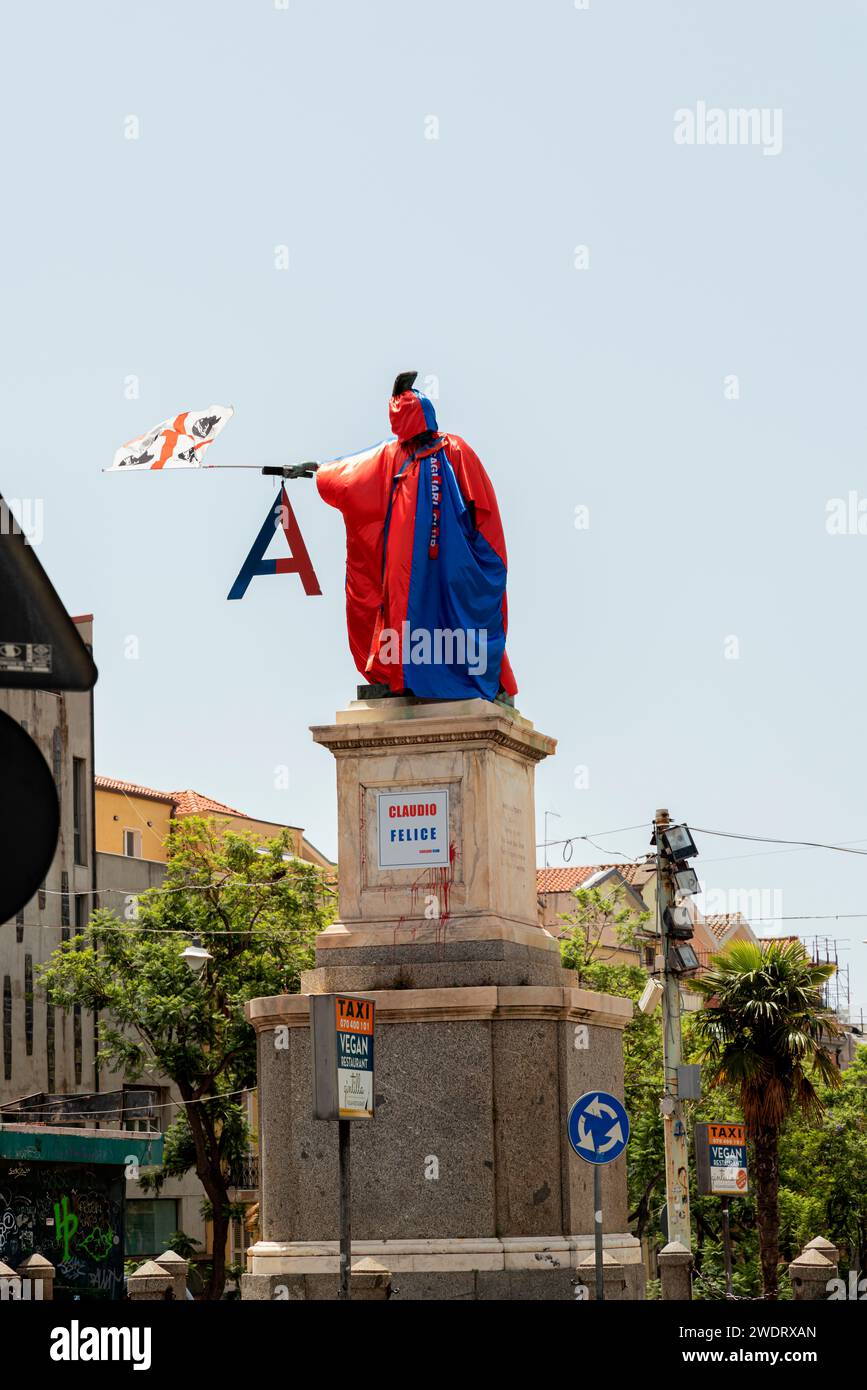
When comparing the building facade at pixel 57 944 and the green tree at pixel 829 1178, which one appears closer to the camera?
the green tree at pixel 829 1178

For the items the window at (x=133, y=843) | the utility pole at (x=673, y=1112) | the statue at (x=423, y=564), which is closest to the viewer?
the statue at (x=423, y=564)

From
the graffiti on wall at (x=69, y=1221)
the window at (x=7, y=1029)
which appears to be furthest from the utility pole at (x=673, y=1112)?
the window at (x=7, y=1029)

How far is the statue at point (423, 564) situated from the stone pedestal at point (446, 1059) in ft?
1.56

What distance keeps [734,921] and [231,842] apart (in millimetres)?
50214

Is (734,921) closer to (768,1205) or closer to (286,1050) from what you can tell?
(768,1205)

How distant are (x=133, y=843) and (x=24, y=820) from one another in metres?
63.9

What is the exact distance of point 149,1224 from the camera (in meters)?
56.2

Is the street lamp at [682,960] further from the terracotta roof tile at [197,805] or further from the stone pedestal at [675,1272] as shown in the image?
the terracotta roof tile at [197,805]

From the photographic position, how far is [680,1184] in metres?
29.2

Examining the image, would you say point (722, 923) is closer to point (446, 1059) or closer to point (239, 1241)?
point (239, 1241)

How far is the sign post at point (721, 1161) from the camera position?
1321 inches

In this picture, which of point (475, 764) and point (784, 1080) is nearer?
point (475, 764)
